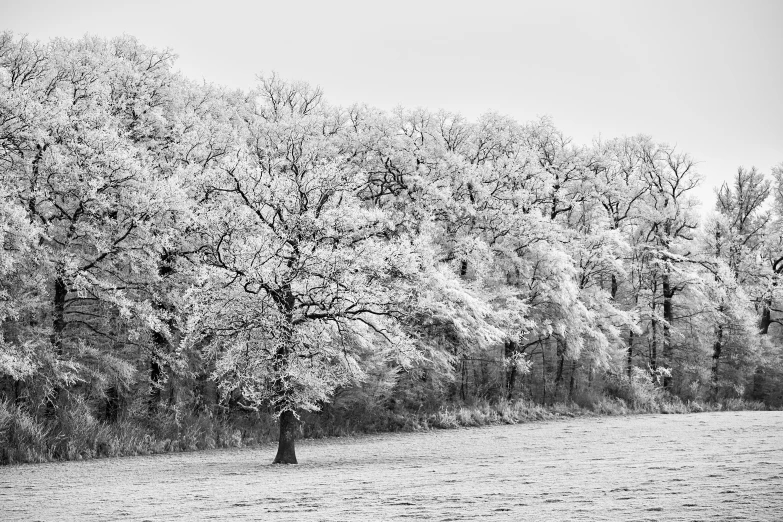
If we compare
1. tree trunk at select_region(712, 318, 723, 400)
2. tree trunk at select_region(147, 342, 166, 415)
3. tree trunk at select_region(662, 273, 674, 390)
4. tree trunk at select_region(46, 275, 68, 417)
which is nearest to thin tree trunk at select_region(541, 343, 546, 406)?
tree trunk at select_region(662, 273, 674, 390)

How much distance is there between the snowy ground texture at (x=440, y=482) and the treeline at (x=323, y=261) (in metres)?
3.09

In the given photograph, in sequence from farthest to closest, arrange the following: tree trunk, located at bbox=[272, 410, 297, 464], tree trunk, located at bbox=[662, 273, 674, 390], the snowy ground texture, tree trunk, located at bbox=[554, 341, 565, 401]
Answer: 1. tree trunk, located at bbox=[662, 273, 674, 390]
2. tree trunk, located at bbox=[554, 341, 565, 401]
3. tree trunk, located at bbox=[272, 410, 297, 464]
4. the snowy ground texture

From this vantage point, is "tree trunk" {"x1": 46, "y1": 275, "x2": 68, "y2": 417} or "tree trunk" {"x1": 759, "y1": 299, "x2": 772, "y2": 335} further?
"tree trunk" {"x1": 759, "y1": 299, "x2": 772, "y2": 335}

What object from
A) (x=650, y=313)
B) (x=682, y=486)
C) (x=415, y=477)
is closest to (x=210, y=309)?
(x=415, y=477)

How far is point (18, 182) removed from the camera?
1002 inches

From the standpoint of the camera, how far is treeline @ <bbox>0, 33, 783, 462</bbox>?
2378cm

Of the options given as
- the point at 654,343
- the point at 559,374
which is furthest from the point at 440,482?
the point at 654,343

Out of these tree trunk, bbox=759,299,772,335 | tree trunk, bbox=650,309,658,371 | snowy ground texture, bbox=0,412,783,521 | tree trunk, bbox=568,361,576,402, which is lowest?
snowy ground texture, bbox=0,412,783,521

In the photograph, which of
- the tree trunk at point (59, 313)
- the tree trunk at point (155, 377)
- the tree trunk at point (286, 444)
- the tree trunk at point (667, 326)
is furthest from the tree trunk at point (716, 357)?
the tree trunk at point (59, 313)

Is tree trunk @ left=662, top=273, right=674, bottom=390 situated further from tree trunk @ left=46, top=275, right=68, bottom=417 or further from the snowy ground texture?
tree trunk @ left=46, top=275, right=68, bottom=417

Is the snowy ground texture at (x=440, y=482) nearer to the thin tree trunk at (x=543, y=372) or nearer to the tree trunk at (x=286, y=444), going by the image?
the tree trunk at (x=286, y=444)

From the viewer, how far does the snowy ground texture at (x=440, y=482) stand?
1311cm

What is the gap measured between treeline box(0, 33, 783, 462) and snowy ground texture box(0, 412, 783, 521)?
10.1 ft

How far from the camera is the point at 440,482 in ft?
59.9
